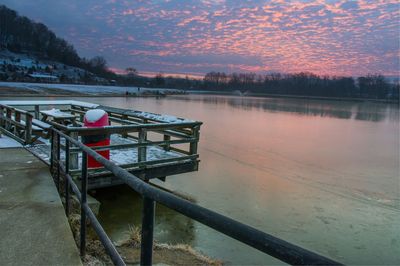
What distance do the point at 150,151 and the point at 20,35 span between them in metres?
152

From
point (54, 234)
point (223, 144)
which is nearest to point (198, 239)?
point (54, 234)

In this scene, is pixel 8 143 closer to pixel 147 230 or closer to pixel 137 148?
pixel 137 148

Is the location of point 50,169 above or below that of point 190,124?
below

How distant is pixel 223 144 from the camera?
14836mm

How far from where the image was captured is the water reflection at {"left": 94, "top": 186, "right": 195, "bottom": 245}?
5.54 metres

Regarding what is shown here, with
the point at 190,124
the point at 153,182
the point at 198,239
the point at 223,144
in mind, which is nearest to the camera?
the point at 198,239

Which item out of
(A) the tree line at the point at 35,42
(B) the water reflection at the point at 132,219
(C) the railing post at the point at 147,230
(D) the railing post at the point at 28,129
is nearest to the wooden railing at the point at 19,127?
(D) the railing post at the point at 28,129

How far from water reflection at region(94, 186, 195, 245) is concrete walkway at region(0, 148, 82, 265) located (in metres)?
1.31

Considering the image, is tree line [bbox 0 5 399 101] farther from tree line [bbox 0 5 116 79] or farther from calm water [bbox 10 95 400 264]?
calm water [bbox 10 95 400 264]

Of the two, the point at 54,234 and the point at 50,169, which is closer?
the point at 54,234

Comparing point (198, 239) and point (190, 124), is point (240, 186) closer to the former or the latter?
point (190, 124)

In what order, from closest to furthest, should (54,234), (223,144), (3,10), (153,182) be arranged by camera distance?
(54,234)
(153,182)
(223,144)
(3,10)

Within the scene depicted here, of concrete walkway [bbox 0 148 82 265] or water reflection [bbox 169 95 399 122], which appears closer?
concrete walkway [bbox 0 148 82 265]

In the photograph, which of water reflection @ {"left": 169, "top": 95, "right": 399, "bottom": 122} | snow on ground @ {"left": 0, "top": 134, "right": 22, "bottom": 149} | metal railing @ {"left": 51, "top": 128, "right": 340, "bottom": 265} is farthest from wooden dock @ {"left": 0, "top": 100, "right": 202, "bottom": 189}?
water reflection @ {"left": 169, "top": 95, "right": 399, "bottom": 122}
